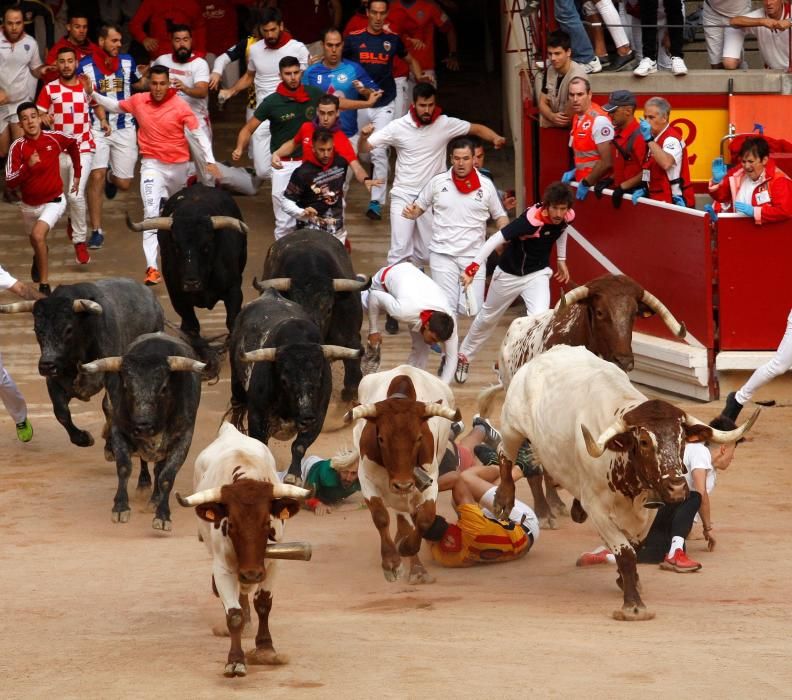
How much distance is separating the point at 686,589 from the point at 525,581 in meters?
0.99

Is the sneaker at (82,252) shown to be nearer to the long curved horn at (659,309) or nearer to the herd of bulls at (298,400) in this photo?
the herd of bulls at (298,400)

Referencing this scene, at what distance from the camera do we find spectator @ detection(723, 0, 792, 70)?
1688cm

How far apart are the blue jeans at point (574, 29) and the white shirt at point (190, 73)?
3.66 metres

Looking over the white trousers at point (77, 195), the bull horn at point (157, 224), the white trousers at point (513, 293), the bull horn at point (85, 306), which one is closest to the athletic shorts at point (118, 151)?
the white trousers at point (77, 195)

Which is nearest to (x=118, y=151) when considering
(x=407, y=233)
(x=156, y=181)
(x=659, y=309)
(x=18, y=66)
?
(x=156, y=181)

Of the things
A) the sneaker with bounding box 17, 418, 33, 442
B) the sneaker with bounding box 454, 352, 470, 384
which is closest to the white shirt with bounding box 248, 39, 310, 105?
the sneaker with bounding box 454, 352, 470, 384

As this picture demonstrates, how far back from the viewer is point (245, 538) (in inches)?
339

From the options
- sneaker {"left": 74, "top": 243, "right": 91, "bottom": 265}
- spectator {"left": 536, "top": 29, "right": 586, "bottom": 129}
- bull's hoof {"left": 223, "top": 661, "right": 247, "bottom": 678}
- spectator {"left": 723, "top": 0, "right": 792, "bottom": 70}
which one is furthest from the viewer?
sneaker {"left": 74, "top": 243, "right": 91, "bottom": 265}

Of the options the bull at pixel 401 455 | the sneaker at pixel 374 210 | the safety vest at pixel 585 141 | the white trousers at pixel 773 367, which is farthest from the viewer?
the sneaker at pixel 374 210

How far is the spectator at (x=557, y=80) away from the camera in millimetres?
15758

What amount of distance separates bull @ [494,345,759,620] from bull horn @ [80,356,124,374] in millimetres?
2906

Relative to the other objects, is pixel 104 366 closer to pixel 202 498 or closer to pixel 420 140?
pixel 202 498

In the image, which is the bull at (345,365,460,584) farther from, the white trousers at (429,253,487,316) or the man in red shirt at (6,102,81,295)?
the man in red shirt at (6,102,81,295)

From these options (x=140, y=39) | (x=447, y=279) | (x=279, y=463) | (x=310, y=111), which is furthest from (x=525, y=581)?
(x=140, y=39)
